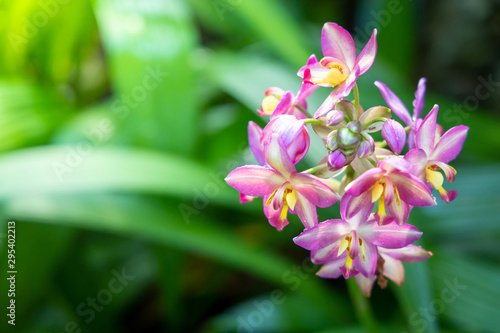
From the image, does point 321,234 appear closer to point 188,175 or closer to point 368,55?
point 368,55

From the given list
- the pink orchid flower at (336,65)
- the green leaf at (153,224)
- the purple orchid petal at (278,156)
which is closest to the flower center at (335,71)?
the pink orchid flower at (336,65)

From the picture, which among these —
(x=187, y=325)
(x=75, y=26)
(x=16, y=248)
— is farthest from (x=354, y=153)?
(x=75, y=26)

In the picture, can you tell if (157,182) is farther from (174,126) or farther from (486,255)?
(486,255)

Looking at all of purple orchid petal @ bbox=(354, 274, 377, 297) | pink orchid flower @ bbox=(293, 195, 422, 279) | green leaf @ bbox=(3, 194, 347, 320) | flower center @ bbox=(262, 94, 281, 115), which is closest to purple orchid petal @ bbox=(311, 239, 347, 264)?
pink orchid flower @ bbox=(293, 195, 422, 279)

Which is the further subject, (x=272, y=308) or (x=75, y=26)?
(x=75, y=26)

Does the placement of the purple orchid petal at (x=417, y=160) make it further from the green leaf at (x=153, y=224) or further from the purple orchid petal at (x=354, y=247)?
the green leaf at (x=153, y=224)

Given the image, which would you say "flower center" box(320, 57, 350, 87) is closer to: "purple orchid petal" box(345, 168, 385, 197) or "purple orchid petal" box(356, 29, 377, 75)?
"purple orchid petal" box(356, 29, 377, 75)

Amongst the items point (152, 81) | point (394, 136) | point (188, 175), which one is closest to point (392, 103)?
point (394, 136)
